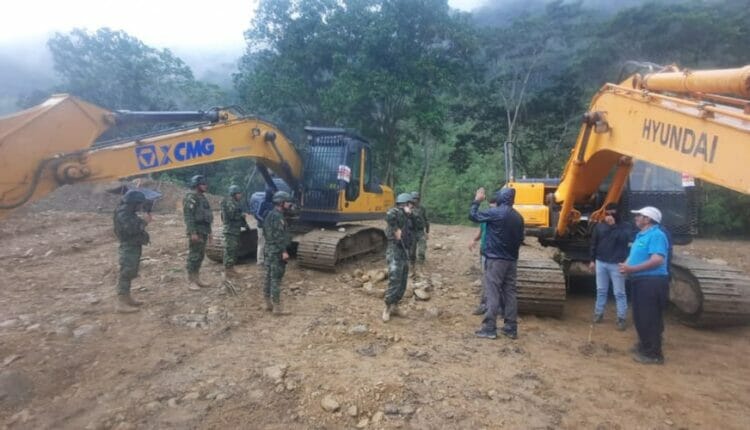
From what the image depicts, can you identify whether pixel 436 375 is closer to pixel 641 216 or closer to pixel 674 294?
pixel 641 216

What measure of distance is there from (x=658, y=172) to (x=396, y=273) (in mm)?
3732

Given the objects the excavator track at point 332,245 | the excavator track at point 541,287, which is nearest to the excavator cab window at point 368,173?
the excavator track at point 332,245

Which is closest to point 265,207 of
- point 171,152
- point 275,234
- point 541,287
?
point 275,234

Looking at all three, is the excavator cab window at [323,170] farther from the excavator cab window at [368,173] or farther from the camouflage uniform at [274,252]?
the camouflage uniform at [274,252]

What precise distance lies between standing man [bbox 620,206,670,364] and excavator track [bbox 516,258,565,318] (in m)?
0.97

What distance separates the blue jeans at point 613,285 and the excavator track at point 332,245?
12.6ft

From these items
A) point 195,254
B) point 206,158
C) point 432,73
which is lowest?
point 195,254

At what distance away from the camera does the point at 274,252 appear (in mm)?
5766

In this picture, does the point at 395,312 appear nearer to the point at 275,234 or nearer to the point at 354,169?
the point at 275,234

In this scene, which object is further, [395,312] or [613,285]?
[395,312]

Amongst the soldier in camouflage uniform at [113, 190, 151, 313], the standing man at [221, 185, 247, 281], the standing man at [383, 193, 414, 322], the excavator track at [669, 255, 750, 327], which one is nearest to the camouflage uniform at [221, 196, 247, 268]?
the standing man at [221, 185, 247, 281]

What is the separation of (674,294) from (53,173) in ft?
A: 23.0

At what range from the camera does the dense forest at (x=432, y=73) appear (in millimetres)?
15711

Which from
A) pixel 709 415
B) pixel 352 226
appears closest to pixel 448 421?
pixel 709 415
